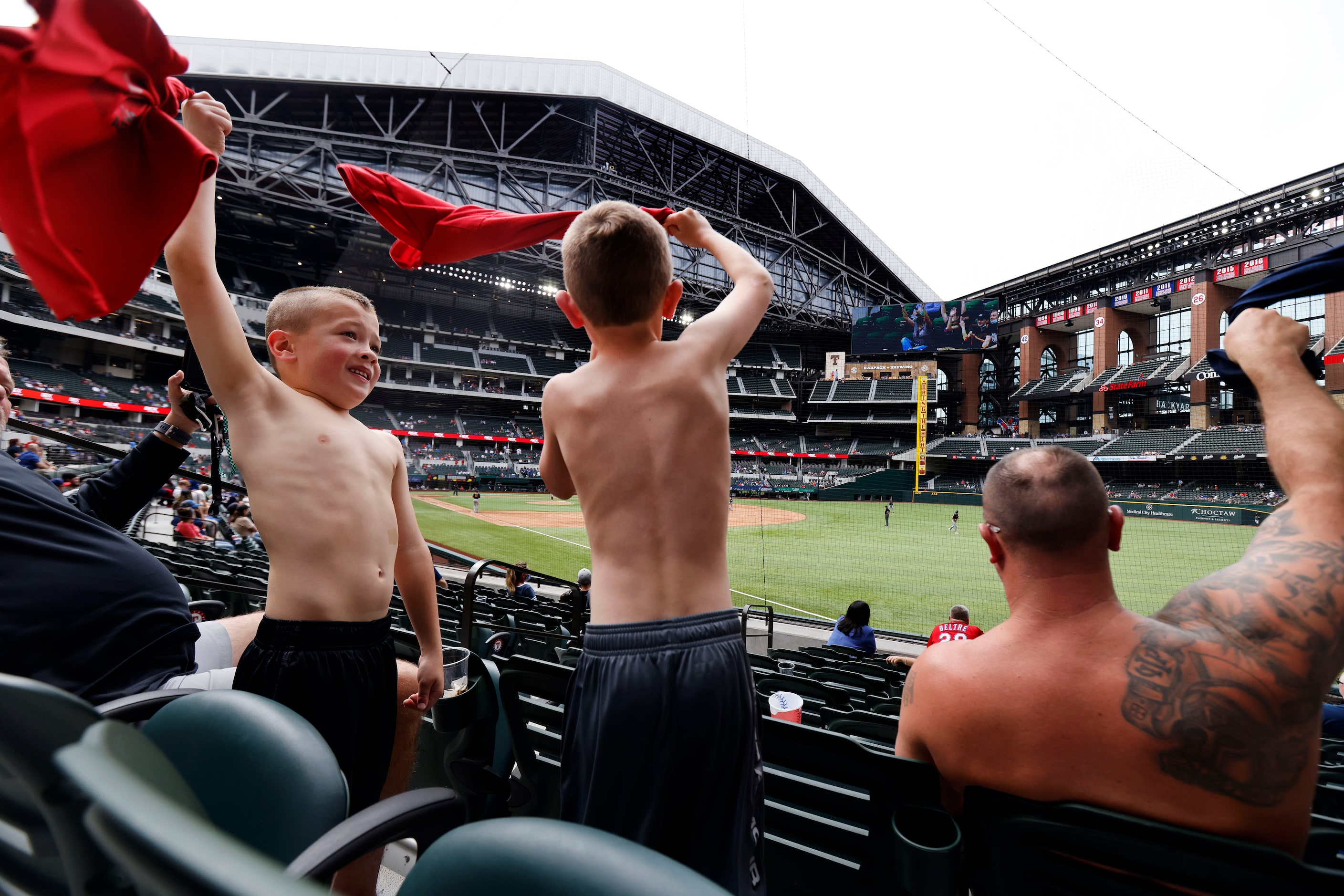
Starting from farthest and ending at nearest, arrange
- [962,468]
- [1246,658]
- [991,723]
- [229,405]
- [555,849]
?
[962,468] → [229,405] → [991,723] → [1246,658] → [555,849]

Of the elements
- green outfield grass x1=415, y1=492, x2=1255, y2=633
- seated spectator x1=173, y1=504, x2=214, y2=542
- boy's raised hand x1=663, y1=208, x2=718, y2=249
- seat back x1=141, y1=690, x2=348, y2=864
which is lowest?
green outfield grass x1=415, y1=492, x2=1255, y2=633

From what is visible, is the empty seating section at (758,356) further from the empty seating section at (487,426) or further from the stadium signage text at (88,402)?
the stadium signage text at (88,402)

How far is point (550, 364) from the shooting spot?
51.7 meters

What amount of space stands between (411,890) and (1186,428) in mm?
43134

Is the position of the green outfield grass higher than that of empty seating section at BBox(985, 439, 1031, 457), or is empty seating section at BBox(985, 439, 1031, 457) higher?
empty seating section at BBox(985, 439, 1031, 457)

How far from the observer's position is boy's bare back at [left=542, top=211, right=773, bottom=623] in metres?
1.25

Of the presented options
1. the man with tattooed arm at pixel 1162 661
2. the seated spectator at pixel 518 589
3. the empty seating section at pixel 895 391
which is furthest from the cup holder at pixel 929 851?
the empty seating section at pixel 895 391

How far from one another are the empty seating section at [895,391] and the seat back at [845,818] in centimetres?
5048

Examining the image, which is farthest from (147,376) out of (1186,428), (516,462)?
(1186,428)

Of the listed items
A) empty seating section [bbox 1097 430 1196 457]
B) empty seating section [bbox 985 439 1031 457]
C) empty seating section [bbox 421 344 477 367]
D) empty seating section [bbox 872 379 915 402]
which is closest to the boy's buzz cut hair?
empty seating section [bbox 1097 430 1196 457]

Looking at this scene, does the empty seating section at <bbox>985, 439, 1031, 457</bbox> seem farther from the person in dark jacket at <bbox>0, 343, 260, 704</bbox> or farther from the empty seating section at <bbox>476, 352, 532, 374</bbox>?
the person in dark jacket at <bbox>0, 343, 260, 704</bbox>

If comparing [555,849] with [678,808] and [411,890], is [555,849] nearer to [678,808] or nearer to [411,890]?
[411,890]

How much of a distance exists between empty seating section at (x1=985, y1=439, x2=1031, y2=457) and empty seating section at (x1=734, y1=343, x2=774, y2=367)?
19.5 meters

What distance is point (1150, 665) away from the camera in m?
1.18
